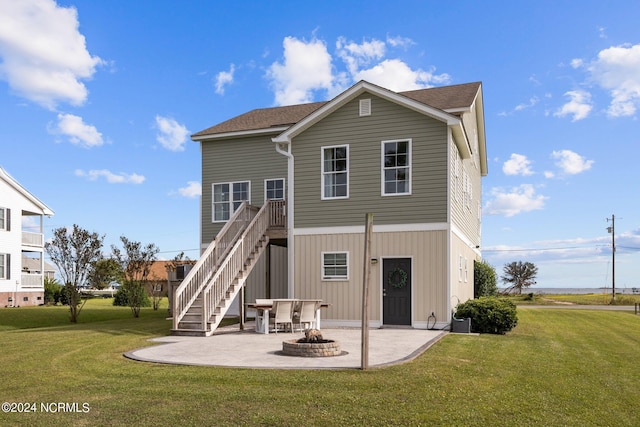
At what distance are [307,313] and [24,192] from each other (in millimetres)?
28134

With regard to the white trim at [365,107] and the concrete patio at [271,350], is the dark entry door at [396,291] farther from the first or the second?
the white trim at [365,107]

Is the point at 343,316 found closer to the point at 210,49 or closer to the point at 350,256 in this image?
the point at 350,256

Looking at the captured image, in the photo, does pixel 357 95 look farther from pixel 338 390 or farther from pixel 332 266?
pixel 338 390

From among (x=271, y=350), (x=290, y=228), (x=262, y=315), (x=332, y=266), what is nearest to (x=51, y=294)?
(x=290, y=228)

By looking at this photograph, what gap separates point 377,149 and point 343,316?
525cm

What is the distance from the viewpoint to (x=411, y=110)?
1723cm

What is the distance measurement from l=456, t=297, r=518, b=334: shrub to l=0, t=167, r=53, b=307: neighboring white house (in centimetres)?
2884

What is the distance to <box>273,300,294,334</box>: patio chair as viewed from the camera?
15.2 meters

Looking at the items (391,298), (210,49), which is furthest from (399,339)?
(210,49)

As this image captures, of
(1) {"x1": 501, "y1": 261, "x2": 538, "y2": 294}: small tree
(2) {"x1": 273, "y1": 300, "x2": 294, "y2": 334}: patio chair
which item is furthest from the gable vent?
(1) {"x1": 501, "y1": 261, "x2": 538, "y2": 294}: small tree

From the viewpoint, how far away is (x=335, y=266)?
59.2 feet

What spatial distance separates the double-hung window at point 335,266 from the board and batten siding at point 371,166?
0.98 metres

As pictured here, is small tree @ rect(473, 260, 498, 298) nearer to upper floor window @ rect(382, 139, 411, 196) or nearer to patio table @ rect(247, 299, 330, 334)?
upper floor window @ rect(382, 139, 411, 196)

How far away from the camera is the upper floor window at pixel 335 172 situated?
1802cm
